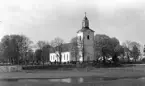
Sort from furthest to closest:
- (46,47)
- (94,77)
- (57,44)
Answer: (46,47) → (57,44) → (94,77)

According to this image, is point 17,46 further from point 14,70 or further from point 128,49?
point 128,49

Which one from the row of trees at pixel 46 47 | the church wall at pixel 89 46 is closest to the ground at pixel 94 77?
the row of trees at pixel 46 47

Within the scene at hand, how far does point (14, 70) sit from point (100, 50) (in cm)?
3749

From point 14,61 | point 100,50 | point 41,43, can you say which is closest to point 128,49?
point 100,50

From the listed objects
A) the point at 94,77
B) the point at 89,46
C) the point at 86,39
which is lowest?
the point at 94,77

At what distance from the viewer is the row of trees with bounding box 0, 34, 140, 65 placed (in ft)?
233

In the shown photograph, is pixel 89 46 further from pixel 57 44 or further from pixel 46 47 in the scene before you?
pixel 46 47

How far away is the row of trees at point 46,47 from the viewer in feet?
233

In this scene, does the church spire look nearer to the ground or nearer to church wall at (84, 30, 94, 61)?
church wall at (84, 30, 94, 61)

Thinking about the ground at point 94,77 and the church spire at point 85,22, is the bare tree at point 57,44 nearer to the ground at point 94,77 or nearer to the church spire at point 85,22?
the church spire at point 85,22

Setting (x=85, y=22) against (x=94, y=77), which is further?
(x=85, y=22)

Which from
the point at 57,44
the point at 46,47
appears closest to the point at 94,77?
the point at 57,44

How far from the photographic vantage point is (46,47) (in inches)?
3607

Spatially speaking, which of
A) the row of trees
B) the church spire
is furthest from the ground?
the church spire
